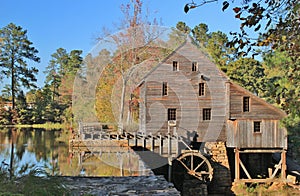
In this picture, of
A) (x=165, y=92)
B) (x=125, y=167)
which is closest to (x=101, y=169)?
(x=125, y=167)

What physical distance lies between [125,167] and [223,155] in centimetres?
724

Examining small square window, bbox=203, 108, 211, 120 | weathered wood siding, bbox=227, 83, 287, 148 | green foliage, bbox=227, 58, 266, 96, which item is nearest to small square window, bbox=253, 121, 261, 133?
weathered wood siding, bbox=227, 83, 287, 148

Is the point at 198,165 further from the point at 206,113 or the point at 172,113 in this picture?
the point at 206,113

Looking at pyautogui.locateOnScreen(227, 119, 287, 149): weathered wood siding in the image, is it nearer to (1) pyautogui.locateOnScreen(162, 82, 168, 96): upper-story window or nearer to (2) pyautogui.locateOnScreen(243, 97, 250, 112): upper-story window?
(2) pyautogui.locateOnScreen(243, 97, 250, 112): upper-story window

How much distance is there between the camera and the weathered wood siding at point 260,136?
16.1m

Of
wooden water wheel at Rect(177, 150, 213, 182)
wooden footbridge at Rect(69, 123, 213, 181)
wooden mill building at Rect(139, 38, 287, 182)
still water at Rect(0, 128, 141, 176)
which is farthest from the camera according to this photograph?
wooden mill building at Rect(139, 38, 287, 182)

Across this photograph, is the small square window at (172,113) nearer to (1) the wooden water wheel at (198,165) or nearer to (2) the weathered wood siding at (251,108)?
(1) the wooden water wheel at (198,165)

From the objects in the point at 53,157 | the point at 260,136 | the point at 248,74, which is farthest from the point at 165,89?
the point at 248,74

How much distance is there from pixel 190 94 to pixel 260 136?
144 inches

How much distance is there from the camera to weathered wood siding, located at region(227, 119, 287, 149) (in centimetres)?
→ 1606

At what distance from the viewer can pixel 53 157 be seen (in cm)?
1848

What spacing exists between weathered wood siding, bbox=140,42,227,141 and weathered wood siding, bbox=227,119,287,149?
3.33 ft

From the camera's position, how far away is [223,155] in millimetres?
16859

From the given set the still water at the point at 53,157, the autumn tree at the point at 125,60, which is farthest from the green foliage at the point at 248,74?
the still water at the point at 53,157
